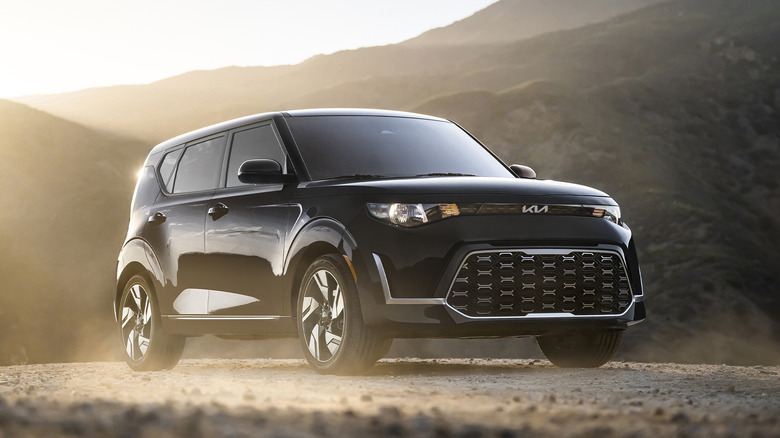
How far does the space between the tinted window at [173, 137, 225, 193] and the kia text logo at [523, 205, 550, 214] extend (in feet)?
10.1

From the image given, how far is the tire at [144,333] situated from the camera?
9.73 metres

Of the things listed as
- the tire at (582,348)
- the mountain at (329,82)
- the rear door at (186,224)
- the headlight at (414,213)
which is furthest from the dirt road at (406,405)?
the mountain at (329,82)

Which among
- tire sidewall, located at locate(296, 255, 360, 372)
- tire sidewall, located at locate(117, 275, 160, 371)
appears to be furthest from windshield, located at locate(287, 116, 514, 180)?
tire sidewall, located at locate(117, 275, 160, 371)

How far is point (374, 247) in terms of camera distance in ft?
23.9

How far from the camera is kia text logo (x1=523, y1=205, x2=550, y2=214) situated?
7492 mm

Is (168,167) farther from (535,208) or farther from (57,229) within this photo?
(57,229)

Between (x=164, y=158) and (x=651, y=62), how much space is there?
248 feet

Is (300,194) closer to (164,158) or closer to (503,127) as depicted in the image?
(164,158)

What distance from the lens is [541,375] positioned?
8.03 meters

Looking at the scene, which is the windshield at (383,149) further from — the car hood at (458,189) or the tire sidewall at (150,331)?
the tire sidewall at (150,331)

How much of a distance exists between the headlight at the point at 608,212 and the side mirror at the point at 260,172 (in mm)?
2422

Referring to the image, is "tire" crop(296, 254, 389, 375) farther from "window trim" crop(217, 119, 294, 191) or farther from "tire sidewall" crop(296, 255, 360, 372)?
"window trim" crop(217, 119, 294, 191)

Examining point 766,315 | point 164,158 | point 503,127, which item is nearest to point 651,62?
point 503,127

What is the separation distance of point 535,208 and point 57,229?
56790mm
